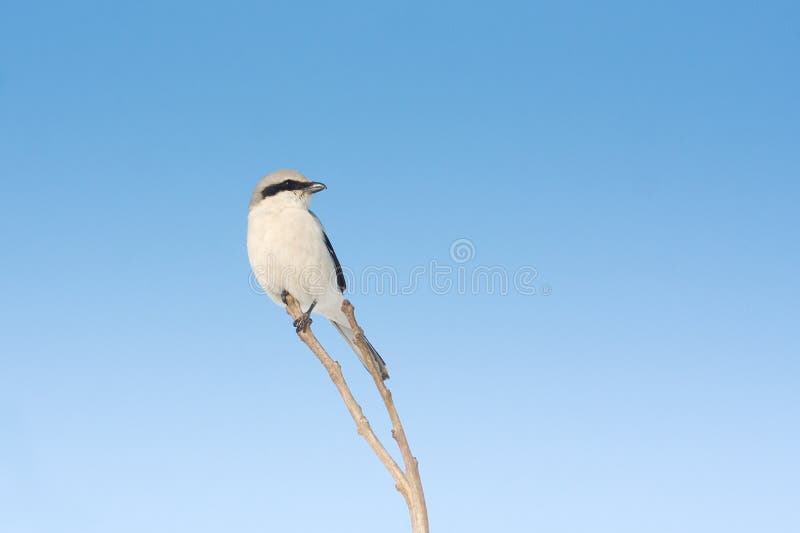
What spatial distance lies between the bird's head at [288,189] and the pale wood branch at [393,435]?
1947 millimetres

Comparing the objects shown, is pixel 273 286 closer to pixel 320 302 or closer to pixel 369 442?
pixel 320 302

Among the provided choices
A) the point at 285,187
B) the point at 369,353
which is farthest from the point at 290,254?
the point at 369,353

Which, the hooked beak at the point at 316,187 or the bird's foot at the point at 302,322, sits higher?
the hooked beak at the point at 316,187

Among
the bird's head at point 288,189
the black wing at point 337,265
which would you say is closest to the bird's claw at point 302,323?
the black wing at point 337,265

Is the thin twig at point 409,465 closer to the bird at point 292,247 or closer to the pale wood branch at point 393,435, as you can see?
the pale wood branch at point 393,435

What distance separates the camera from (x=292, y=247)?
790 cm

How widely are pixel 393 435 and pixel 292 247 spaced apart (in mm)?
2600

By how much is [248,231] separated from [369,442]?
3.12 metres

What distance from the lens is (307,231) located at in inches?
316

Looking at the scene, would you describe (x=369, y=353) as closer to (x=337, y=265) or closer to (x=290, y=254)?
(x=290, y=254)

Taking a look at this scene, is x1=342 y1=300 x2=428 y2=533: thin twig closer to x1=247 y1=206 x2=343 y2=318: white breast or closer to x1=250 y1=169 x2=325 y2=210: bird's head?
x1=247 y1=206 x2=343 y2=318: white breast

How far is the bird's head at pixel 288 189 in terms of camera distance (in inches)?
325

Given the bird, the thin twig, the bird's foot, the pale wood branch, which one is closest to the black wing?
the bird

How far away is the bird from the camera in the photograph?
26.0 ft
